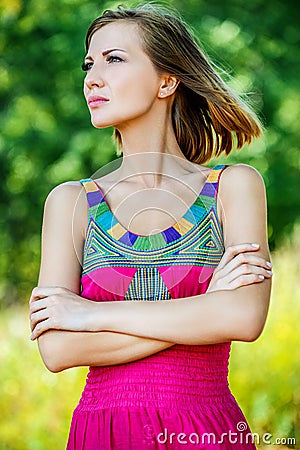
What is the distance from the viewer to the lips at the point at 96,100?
229cm

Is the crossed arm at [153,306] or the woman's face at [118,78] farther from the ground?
the woman's face at [118,78]

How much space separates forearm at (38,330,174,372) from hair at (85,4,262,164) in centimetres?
58

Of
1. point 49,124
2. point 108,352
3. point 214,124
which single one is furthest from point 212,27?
point 108,352

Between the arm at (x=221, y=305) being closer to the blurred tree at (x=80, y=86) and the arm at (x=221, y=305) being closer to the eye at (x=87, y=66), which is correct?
the eye at (x=87, y=66)

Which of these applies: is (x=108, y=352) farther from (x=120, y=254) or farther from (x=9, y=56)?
(x=9, y=56)

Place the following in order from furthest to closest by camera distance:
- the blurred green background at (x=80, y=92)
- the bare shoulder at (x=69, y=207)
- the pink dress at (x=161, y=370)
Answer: the blurred green background at (x=80, y=92)
the bare shoulder at (x=69, y=207)
the pink dress at (x=161, y=370)

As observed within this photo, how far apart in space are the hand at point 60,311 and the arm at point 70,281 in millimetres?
19

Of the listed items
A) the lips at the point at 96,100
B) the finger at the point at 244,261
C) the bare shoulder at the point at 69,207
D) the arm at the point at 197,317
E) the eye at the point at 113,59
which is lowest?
the arm at the point at 197,317

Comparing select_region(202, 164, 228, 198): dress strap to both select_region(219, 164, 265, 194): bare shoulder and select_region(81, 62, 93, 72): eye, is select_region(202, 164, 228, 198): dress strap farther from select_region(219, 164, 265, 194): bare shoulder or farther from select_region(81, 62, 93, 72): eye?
select_region(81, 62, 93, 72): eye

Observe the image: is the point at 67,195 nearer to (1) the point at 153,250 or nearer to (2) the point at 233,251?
(1) the point at 153,250

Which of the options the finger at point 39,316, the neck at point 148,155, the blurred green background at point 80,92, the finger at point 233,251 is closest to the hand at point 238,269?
the finger at point 233,251

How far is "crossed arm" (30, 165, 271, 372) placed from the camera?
2148mm

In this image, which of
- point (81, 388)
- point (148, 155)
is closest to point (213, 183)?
point (148, 155)

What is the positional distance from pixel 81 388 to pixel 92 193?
240 cm
